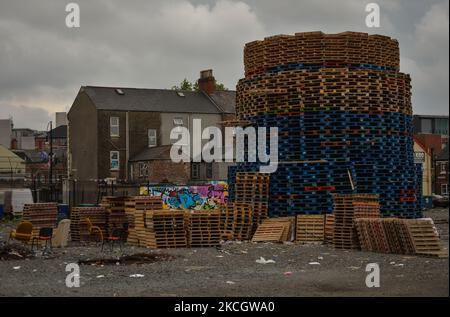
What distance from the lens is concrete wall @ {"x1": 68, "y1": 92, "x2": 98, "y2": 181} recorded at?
172 ft

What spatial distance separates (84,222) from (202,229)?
520 centimetres

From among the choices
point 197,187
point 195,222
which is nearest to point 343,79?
point 195,222

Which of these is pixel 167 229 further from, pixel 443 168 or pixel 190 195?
pixel 443 168

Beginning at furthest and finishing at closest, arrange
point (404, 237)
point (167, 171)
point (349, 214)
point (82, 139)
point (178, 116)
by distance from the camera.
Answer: point (178, 116)
point (82, 139)
point (167, 171)
point (349, 214)
point (404, 237)

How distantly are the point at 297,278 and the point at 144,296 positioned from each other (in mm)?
3930

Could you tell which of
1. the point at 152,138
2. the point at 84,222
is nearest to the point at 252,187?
the point at 84,222

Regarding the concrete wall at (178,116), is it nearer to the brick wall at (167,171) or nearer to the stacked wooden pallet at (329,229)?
the brick wall at (167,171)

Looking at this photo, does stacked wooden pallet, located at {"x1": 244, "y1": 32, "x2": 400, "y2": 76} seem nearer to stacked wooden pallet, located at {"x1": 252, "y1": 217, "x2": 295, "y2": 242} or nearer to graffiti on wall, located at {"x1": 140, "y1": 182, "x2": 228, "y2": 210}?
stacked wooden pallet, located at {"x1": 252, "y1": 217, "x2": 295, "y2": 242}

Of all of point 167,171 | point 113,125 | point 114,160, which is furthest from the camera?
point 114,160

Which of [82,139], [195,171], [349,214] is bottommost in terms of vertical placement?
[349,214]

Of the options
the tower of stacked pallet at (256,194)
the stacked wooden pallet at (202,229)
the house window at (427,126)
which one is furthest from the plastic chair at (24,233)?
the house window at (427,126)

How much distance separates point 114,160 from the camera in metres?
52.5

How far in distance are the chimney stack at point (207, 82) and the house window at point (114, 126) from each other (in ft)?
32.7

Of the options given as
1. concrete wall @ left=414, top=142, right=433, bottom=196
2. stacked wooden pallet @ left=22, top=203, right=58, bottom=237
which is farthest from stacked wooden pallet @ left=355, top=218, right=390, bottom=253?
concrete wall @ left=414, top=142, right=433, bottom=196
